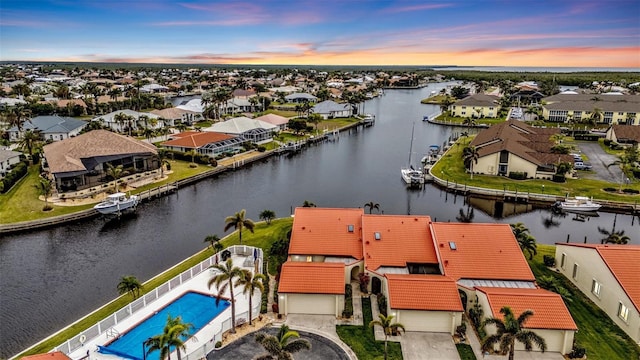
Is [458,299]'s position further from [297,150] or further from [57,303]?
[297,150]

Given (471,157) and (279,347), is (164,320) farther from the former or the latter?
(471,157)

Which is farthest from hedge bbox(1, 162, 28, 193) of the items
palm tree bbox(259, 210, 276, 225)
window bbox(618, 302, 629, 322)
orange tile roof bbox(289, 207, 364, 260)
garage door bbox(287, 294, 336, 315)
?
window bbox(618, 302, 629, 322)

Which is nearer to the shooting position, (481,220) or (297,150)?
(481,220)

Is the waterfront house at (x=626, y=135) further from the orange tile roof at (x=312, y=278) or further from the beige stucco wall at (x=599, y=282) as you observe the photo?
the orange tile roof at (x=312, y=278)

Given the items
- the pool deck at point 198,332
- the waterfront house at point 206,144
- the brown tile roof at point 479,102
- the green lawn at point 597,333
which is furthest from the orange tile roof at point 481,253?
the brown tile roof at point 479,102

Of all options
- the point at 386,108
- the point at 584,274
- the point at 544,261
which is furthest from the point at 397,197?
the point at 386,108

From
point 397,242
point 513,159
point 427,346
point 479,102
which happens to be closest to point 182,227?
point 397,242

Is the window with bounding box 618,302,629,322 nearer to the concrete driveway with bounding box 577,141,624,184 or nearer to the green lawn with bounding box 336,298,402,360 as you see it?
the green lawn with bounding box 336,298,402,360
